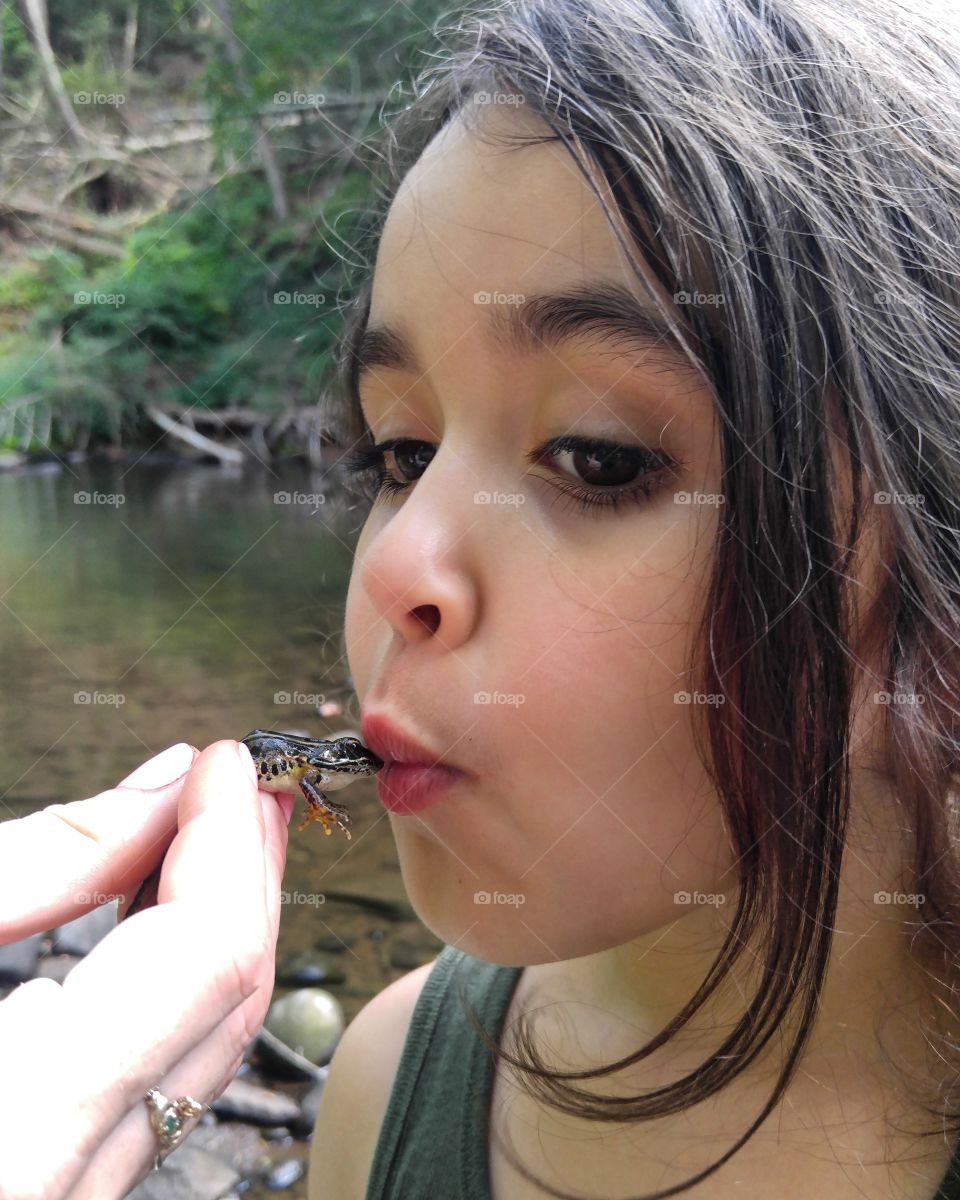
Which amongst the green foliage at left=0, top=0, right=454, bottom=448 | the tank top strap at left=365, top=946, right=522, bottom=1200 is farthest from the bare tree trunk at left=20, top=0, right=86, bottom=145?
the tank top strap at left=365, top=946, right=522, bottom=1200

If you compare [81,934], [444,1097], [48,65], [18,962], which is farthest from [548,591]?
[48,65]

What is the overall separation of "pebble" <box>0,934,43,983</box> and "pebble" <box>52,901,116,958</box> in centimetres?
11

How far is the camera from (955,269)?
0.78 m

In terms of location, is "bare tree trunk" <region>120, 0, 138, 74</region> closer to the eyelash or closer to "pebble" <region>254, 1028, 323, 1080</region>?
"pebble" <region>254, 1028, 323, 1080</region>

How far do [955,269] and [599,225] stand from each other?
0.96 ft

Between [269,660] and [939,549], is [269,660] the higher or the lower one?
the lower one

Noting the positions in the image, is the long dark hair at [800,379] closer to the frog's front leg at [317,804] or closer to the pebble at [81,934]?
the frog's front leg at [317,804]

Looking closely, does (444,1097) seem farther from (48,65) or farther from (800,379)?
(48,65)

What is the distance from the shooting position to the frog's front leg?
872 mm

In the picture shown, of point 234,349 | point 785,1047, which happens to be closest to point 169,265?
point 234,349

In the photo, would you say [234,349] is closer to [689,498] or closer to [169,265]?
[169,265]

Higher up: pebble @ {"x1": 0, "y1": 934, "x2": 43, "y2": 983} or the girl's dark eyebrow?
the girl's dark eyebrow

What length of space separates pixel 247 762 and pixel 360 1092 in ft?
1.73

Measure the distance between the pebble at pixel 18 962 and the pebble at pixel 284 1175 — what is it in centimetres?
81
